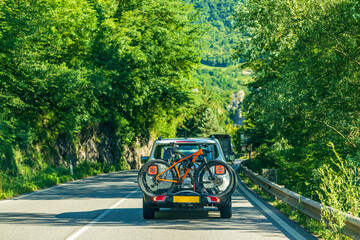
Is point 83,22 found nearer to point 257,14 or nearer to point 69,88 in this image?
point 69,88

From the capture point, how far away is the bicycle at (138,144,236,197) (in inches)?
378

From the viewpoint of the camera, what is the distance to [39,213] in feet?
37.1

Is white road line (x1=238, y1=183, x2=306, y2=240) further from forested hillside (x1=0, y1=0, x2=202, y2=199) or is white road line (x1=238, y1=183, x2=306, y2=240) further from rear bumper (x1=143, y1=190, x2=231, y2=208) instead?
forested hillside (x1=0, y1=0, x2=202, y2=199)

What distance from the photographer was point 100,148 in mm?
36875

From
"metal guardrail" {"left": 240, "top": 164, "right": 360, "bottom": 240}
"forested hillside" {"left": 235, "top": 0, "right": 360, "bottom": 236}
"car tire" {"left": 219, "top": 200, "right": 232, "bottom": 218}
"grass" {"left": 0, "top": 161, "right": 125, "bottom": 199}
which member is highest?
"forested hillside" {"left": 235, "top": 0, "right": 360, "bottom": 236}

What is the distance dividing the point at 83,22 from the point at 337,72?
51.0 feet

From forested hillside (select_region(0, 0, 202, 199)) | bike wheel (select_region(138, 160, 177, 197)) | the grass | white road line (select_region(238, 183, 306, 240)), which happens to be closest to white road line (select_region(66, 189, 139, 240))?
bike wheel (select_region(138, 160, 177, 197))

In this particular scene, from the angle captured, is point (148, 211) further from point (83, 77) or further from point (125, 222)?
point (83, 77)

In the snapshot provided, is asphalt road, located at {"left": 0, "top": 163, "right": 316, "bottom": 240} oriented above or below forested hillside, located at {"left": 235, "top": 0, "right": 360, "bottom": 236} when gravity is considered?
below

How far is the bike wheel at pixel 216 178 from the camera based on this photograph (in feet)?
31.4

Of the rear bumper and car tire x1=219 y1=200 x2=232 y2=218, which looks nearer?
the rear bumper

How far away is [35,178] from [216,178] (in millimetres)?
12305

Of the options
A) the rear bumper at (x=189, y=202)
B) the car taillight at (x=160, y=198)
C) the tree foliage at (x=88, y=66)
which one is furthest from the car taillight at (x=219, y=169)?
the tree foliage at (x=88, y=66)

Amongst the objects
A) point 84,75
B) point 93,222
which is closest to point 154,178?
point 93,222
